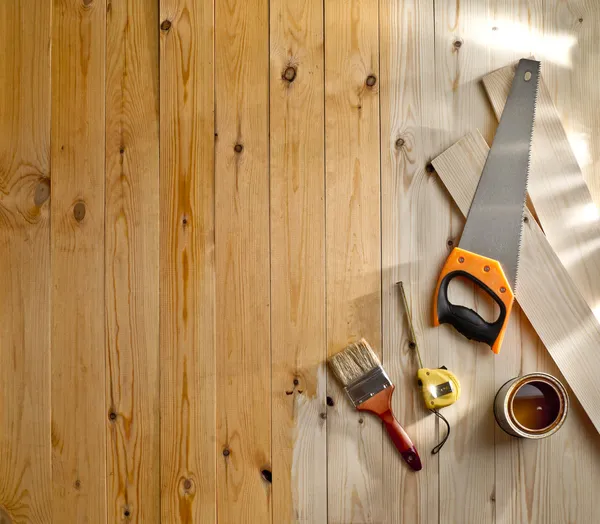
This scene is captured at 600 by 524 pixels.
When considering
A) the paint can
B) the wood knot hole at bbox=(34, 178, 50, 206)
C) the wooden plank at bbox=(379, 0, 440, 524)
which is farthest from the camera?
the wood knot hole at bbox=(34, 178, 50, 206)

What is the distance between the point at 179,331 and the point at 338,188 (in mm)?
467

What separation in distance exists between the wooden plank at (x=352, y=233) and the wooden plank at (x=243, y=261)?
14 centimetres

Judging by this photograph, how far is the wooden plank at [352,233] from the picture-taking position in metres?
1.13

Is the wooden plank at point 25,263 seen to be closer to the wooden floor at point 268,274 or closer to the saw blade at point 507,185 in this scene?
the wooden floor at point 268,274

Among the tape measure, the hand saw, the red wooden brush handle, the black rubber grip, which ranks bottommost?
the red wooden brush handle

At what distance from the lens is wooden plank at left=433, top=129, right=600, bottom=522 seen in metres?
1.11

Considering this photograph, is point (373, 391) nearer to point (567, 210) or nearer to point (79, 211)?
point (567, 210)

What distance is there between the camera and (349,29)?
117cm

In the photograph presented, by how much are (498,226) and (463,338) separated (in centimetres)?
25

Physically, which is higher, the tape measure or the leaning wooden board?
the leaning wooden board

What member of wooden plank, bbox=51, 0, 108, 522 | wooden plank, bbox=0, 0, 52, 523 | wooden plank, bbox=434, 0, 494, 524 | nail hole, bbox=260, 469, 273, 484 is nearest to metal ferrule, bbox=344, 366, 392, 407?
wooden plank, bbox=434, 0, 494, 524

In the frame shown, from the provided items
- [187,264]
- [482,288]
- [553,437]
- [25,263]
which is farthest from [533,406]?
[25,263]

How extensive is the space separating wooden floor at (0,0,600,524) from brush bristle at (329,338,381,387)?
0.04 m

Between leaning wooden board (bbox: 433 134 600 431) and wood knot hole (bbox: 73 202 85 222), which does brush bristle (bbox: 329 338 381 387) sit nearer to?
leaning wooden board (bbox: 433 134 600 431)
